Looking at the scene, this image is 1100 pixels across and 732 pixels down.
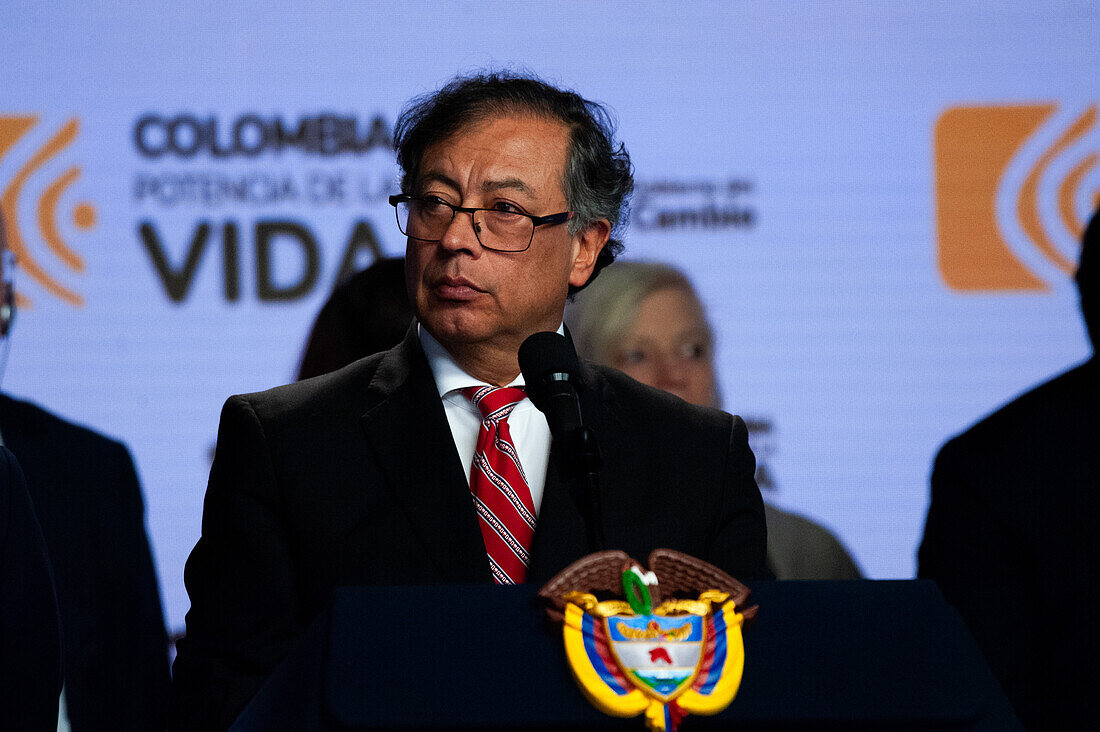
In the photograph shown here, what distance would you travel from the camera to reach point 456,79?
2242mm

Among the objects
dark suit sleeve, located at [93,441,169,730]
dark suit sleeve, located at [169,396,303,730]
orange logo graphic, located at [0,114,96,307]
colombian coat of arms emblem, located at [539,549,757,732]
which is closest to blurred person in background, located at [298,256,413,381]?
dark suit sleeve, located at [93,441,169,730]

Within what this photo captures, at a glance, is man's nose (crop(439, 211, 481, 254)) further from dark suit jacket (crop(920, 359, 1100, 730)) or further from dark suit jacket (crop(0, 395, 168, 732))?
dark suit jacket (crop(0, 395, 168, 732))

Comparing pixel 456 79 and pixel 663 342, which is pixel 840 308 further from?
pixel 456 79

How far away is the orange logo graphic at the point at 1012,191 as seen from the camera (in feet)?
11.4

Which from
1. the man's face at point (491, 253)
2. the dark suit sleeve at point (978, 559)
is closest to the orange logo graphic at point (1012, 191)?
the dark suit sleeve at point (978, 559)

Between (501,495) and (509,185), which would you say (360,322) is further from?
(501,495)

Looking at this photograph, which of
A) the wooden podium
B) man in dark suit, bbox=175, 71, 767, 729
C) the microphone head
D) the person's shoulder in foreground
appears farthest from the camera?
the person's shoulder in foreground

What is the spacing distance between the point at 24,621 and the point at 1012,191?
2714 millimetres

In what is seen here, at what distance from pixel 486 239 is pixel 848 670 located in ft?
3.18

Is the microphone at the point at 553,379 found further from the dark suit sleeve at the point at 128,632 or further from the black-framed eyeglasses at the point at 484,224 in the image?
the dark suit sleeve at the point at 128,632

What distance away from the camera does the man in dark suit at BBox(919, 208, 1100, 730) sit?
6.94 feet

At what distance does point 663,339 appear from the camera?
343 cm

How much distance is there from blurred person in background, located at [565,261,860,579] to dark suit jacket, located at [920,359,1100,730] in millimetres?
1036

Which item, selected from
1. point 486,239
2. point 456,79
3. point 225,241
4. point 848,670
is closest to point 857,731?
point 848,670
